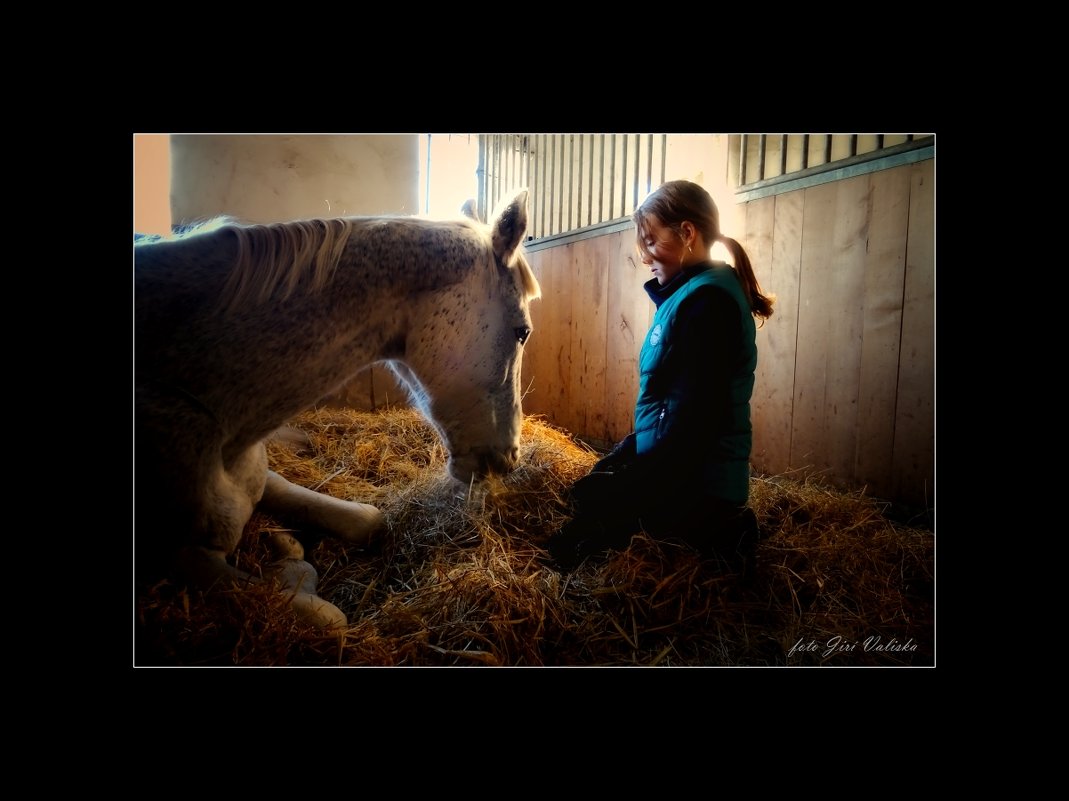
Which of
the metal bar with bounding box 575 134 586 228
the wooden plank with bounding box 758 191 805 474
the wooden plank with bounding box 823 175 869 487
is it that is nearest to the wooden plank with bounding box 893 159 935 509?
the wooden plank with bounding box 823 175 869 487

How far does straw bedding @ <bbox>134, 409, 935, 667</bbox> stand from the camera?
1.26m

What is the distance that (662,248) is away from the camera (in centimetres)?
160

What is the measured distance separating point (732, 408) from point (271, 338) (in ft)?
4.70

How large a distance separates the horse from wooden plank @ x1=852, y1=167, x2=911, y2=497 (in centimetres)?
165

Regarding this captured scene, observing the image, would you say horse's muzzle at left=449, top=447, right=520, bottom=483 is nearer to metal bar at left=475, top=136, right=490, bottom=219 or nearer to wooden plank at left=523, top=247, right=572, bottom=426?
metal bar at left=475, top=136, right=490, bottom=219

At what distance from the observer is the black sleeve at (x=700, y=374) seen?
143 cm

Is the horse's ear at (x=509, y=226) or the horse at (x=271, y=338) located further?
the horse's ear at (x=509, y=226)

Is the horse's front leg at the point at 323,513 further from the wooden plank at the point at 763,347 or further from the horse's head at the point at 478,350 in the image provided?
the wooden plank at the point at 763,347

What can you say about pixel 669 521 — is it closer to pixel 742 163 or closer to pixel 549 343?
pixel 742 163

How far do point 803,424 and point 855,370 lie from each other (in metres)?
0.36

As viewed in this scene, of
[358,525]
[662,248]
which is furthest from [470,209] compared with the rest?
[358,525]

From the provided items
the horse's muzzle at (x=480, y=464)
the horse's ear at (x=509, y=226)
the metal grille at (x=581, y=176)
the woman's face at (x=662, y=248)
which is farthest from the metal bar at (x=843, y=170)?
the horse's muzzle at (x=480, y=464)

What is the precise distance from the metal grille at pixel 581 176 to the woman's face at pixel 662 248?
142cm

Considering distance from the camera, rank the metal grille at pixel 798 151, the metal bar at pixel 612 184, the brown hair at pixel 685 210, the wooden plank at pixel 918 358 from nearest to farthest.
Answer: the brown hair at pixel 685 210, the wooden plank at pixel 918 358, the metal grille at pixel 798 151, the metal bar at pixel 612 184
